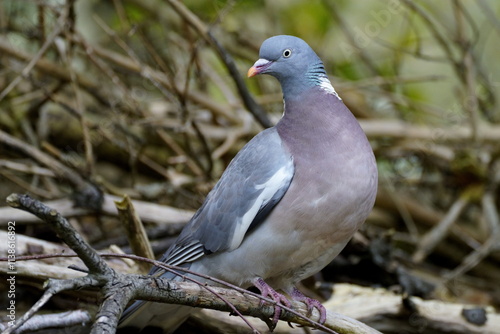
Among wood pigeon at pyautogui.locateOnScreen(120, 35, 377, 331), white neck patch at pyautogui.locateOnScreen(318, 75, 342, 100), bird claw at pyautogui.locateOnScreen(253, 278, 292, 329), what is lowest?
bird claw at pyautogui.locateOnScreen(253, 278, 292, 329)

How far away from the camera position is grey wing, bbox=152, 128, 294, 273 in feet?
8.46

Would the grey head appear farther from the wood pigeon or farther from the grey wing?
the grey wing

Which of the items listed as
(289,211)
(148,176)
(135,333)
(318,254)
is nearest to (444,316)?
(318,254)

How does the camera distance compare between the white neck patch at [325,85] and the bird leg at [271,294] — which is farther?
the white neck patch at [325,85]

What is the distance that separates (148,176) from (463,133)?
8.41 feet

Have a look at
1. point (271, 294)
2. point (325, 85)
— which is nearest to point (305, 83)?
point (325, 85)

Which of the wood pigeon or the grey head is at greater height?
the grey head

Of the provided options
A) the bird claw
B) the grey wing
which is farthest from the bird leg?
the grey wing

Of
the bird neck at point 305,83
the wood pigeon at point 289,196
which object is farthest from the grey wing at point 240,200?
the bird neck at point 305,83

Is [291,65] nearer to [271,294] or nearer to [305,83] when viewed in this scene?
[305,83]

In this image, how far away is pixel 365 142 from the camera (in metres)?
2.64

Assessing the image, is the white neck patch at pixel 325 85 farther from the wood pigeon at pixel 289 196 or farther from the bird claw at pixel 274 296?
the bird claw at pixel 274 296

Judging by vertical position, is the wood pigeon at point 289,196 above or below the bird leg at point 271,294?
above

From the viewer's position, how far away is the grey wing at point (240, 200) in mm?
2578
